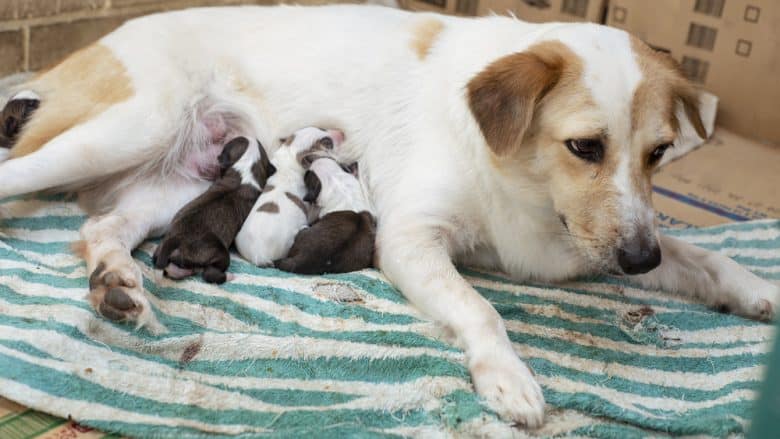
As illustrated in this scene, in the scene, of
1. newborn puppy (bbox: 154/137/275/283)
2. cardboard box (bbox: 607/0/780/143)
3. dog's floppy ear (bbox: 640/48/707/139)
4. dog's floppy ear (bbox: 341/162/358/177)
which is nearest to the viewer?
dog's floppy ear (bbox: 640/48/707/139)

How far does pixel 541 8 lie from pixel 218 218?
2.66 meters

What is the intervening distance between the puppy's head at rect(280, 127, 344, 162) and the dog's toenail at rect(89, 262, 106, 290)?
2.62 ft

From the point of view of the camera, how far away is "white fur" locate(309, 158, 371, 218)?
282 cm

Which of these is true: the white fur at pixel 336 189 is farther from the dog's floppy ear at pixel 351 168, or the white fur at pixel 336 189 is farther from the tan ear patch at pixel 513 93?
the tan ear patch at pixel 513 93

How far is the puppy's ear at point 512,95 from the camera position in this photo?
234cm

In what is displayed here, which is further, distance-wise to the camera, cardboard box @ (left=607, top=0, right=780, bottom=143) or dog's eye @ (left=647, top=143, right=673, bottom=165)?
cardboard box @ (left=607, top=0, right=780, bottom=143)

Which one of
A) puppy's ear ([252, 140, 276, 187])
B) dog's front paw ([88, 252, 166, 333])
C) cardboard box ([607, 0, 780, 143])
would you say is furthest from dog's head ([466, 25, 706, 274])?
cardboard box ([607, 0, 780, 143])

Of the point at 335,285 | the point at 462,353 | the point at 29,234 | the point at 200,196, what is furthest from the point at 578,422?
the point at 29,234

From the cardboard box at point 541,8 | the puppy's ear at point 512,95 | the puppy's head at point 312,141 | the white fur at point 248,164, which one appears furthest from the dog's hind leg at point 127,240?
the cardboard box at point 541,8

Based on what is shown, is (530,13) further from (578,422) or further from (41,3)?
(578,422)

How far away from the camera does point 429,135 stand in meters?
2.83

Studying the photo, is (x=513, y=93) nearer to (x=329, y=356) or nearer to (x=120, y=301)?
(x=329, y=356)

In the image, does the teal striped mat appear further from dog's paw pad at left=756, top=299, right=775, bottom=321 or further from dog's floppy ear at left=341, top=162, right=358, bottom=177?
dog's floppy ear at left=341, top=162, right=358, bottom=177

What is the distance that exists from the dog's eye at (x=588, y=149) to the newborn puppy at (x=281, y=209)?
0.98m
